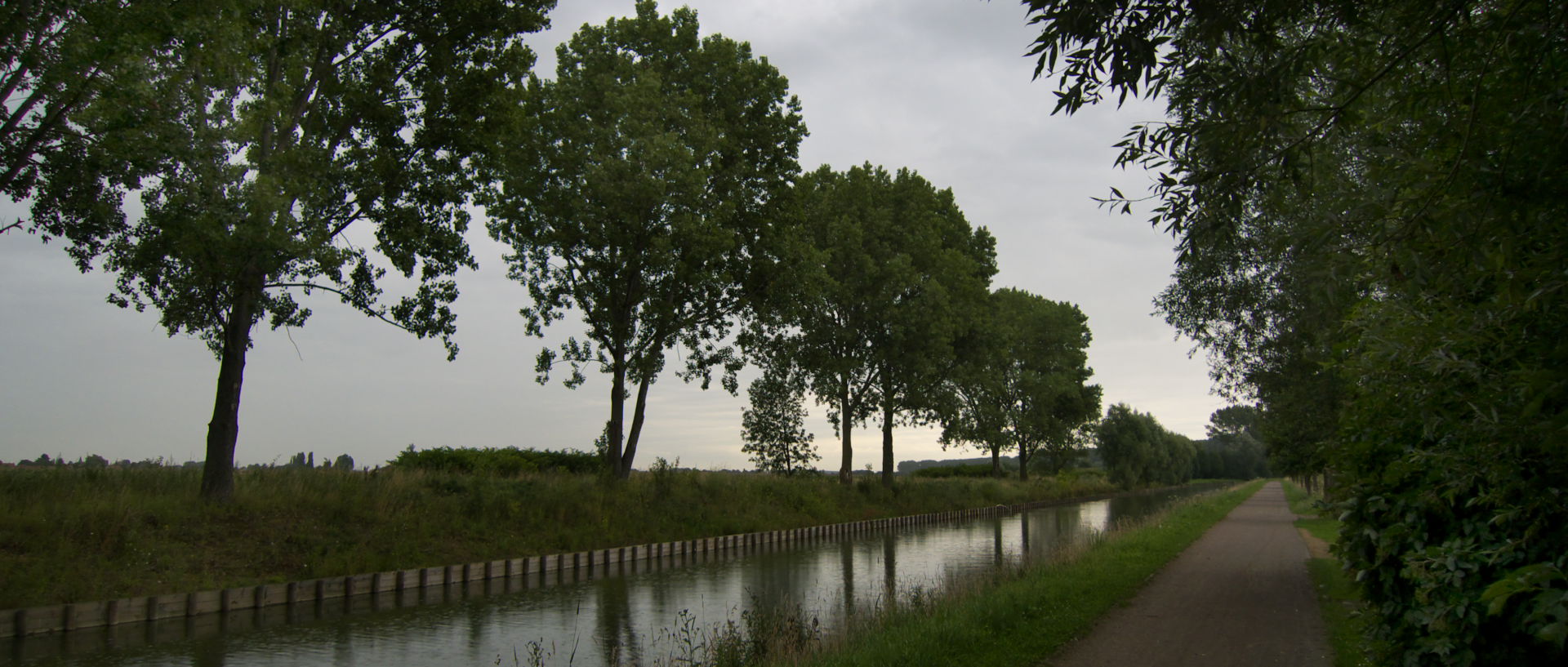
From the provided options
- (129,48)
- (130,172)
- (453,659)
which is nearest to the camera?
(453,659)

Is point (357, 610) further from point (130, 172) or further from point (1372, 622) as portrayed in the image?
point (1372, 622)

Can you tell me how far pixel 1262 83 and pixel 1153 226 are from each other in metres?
0.94

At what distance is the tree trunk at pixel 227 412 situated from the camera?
16.2 m

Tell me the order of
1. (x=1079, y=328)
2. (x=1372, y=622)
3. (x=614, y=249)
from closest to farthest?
(x=1372, y=622), (x=614, y=249), (x=1079, y=328)

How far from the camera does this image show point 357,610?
14.0 meters

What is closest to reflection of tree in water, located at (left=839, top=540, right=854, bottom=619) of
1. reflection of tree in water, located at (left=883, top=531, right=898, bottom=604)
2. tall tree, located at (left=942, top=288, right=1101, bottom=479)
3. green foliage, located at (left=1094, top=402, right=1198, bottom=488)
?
reflection of tree in water, located at (left=883, top=531, right=898, bottom=604)

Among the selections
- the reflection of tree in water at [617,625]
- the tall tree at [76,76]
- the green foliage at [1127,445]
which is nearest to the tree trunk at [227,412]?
the tall tree at [76,76]

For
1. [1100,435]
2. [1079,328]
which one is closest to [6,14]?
[1079,328]

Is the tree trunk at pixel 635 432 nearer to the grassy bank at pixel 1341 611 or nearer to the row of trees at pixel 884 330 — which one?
the row of trees at pixel 884 330

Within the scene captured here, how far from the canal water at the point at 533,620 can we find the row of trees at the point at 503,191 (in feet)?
15.2

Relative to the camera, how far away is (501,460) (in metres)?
29.6

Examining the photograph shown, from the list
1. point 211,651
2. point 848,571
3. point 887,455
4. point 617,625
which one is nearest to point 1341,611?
point 617,625

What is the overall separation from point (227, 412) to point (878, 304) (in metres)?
22.5

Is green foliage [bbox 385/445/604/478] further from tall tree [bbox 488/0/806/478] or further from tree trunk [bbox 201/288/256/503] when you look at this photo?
tree trunk [bbox 201/288/256/503]
